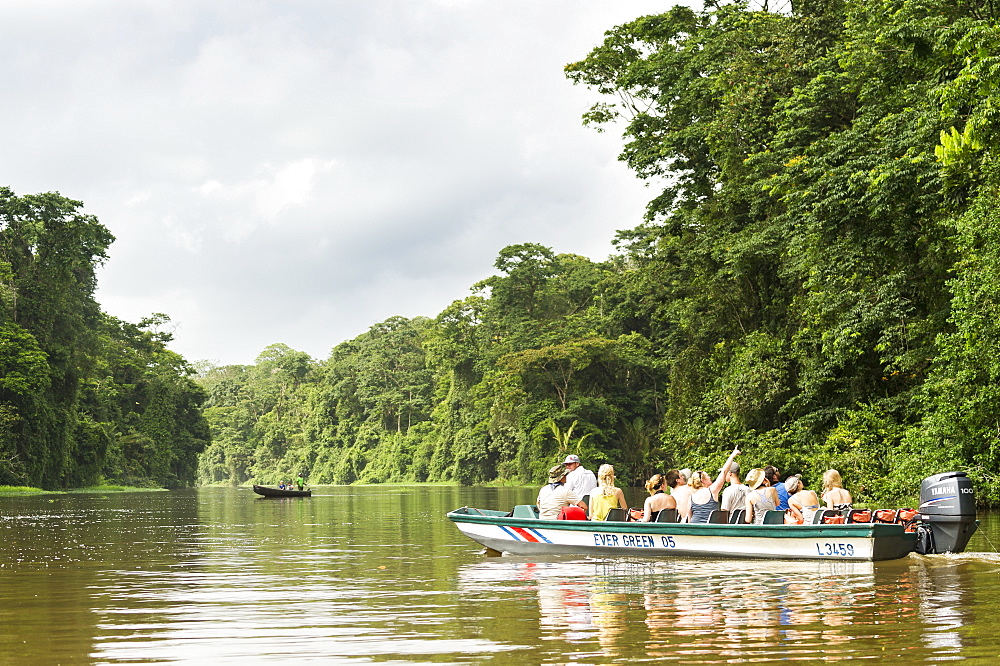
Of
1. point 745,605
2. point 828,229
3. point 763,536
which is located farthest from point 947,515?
point 828,229

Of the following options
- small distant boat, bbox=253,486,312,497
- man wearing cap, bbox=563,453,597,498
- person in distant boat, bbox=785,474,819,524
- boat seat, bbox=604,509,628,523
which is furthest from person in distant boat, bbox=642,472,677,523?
small distant boat, bbox=253,486,312,497

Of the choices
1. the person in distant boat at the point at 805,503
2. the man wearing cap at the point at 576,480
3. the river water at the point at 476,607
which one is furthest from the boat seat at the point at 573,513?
the person in distant boat at the point at 805,503

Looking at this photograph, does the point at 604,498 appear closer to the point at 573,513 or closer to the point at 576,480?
the point at 573,513

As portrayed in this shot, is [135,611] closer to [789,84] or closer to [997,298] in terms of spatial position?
[997,298]

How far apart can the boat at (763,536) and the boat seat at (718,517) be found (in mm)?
647

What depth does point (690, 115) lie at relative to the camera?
35.2 meters

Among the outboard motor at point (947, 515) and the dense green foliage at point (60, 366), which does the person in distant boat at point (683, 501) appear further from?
the dense green foliage at point (60, 366)

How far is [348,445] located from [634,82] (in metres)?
79.7

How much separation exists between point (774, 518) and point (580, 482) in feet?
11.5

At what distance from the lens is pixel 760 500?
15.0 meters

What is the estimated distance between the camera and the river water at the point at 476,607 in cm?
791

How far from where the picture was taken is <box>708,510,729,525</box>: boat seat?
15.3m

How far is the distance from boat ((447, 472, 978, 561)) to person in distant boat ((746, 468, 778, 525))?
585mm

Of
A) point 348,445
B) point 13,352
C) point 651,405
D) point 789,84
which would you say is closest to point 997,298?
point 789,84
